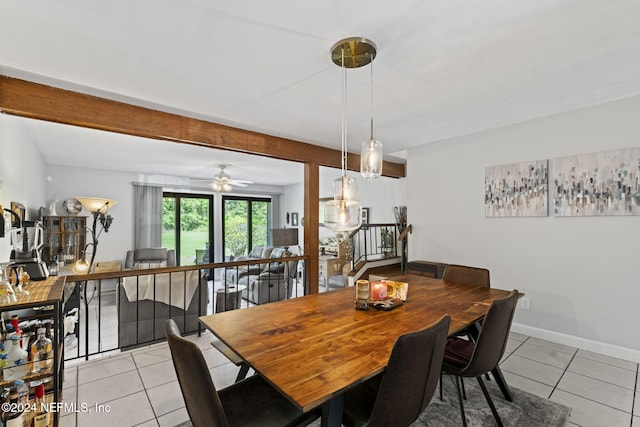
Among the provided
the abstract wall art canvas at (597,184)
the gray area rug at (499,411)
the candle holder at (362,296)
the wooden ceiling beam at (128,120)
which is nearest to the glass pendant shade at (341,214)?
the candle holder at (362,296)

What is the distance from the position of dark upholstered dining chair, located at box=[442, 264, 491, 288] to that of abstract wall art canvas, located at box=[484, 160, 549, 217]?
1.08 metres

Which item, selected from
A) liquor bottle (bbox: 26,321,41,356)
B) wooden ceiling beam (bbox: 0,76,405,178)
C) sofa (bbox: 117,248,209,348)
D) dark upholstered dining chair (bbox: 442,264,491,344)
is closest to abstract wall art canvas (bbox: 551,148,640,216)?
dark upholstered dining chair (bbox: 442,264,491,344)

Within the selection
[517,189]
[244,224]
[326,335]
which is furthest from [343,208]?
[244,224]

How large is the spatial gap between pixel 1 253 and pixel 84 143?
7.50 ft

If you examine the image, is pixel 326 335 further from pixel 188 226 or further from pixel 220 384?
pixel 188 226

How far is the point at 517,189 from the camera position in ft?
11.1

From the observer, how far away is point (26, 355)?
184 cm

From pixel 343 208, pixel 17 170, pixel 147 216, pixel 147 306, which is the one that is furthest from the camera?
pixel 147 216

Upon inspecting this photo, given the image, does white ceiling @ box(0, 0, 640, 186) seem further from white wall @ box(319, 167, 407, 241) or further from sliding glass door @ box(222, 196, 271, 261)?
sliding glass door @ box(222, 196, 271, 261)

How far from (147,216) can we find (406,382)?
22.6 feet

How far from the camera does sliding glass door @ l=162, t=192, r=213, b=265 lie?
697 centimetres

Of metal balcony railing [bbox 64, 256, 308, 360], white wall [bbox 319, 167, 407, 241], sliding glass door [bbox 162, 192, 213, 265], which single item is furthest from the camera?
sliding glass door [bbox 162, 192, 213, 265]

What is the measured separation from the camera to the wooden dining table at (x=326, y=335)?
3.63 feet

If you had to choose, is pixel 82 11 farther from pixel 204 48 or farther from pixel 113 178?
pixel 113 178
